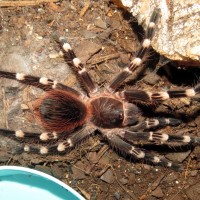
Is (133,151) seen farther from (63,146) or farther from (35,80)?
(35,80)

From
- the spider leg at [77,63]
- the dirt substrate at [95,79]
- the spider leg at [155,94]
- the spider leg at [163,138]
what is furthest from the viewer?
the dirt substrate at [95,79]

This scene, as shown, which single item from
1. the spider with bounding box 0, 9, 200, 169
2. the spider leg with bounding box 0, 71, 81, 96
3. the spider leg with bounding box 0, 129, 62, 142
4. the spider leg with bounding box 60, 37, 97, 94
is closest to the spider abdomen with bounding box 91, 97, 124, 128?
the spider with bounding box 0, 9, 200, 169

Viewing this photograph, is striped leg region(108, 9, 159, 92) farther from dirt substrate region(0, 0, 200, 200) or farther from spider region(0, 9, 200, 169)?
dirt substrate region(0, 0, 200, 200)

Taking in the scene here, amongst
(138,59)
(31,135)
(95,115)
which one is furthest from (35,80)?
(138,59)

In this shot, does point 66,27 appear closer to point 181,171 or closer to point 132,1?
point 132,1

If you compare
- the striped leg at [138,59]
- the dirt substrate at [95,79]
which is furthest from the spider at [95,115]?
the dirt substrate at [95,79]

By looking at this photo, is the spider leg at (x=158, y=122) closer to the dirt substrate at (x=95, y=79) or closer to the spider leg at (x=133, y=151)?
the dirt substrate at (x=95, y=79)

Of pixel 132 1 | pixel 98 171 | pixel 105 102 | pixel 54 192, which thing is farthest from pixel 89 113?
pixel 132 1
